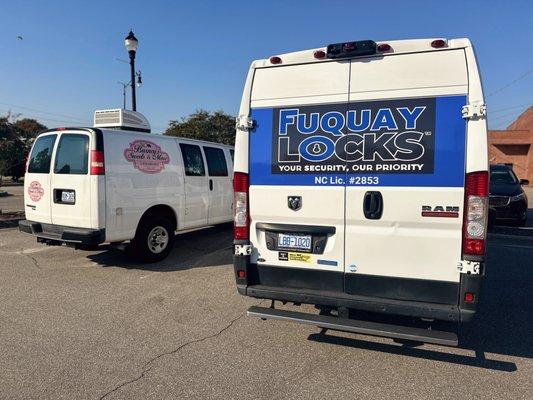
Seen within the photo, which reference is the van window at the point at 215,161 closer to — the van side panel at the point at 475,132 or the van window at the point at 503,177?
the van side panel at the point at 475,132

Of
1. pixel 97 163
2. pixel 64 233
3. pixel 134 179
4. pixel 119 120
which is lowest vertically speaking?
pixel 64 233

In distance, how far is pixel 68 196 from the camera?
6.46 metres

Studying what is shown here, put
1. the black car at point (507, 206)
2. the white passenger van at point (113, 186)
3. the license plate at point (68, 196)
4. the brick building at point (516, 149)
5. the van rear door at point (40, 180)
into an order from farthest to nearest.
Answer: the brick building at point (516, 149) < the black car at point (507, 206) < the van rear door at point (40, 180) < the license plate at point (68, 196) < the white passenger van at point (113, 186)

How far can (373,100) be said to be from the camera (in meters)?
3.63

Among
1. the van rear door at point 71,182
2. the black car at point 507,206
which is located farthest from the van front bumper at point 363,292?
the black car at point 507,206

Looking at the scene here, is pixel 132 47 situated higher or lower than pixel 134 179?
higher

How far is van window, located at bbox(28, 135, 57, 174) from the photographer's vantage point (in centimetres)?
677

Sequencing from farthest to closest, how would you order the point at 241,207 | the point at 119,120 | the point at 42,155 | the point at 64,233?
the point at 119,120 → the point at 42,155 → the point at 64,233 → the point at 241,207

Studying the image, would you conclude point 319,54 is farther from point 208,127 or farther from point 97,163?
point 208,127

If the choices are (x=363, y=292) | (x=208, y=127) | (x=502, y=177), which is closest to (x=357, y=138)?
(x=363, y=292)

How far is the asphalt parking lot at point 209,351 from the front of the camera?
326 centimetres

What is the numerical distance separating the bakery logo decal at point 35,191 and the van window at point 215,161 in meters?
3.09

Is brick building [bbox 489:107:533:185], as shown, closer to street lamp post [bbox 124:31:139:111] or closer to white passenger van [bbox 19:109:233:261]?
street lamp post [bbox 124:31:139:111]

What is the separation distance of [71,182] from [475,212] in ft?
18.7
